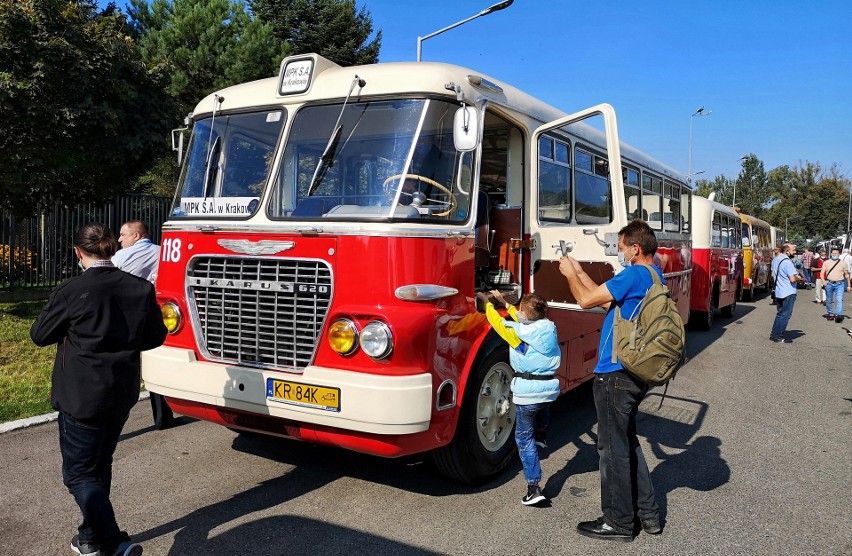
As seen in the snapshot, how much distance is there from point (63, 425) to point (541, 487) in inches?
124

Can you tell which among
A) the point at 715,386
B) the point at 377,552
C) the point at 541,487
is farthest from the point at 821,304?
the point at 377,552

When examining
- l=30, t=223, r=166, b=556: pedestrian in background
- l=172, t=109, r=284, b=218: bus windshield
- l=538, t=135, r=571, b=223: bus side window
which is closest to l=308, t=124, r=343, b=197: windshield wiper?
l=172, t=109, r=284, b=218: bus windshield

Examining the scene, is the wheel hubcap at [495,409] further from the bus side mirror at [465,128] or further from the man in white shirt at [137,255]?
the man in white shirt at [137,255]

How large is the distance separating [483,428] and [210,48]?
693 inches

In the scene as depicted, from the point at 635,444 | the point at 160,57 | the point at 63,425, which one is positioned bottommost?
the point at 635,444

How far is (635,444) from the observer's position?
13.3ft

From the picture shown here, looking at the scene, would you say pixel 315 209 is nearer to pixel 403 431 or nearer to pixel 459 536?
pixel 403 431

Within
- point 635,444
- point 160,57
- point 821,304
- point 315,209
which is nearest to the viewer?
point 635,444

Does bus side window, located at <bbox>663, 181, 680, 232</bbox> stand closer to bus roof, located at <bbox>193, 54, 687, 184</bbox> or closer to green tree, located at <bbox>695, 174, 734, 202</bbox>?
bus roof, located at <bbox>193, 54, 687, 184</bbox>

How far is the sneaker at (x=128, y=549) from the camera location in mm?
3412

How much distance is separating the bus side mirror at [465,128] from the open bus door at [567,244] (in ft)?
2.96

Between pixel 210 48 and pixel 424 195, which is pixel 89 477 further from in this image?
pixel 210 48

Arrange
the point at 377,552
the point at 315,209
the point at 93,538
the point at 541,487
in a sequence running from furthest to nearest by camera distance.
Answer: the point at 541,487 → the point at 315,209 → the point at 377,552 → the point at 93,538

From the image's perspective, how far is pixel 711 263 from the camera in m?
14.5
